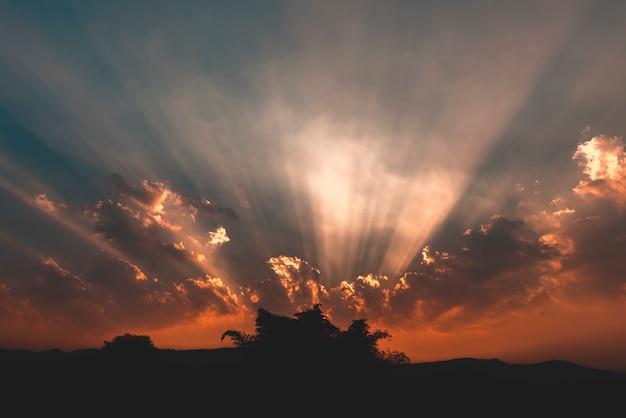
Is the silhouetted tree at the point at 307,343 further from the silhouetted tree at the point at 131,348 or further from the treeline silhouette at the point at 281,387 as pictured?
the silhouetted tree at the point at 131,348

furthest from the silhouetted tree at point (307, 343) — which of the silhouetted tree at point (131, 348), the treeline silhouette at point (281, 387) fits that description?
the silhouetted tree at point (131, 348)

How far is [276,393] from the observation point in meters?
34.8

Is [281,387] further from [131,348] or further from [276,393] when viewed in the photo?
[131,348]

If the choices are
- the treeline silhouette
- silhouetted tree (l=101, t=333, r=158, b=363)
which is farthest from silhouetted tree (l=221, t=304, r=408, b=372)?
silhouetted tree (l=101, t=333, r=158, b=363)

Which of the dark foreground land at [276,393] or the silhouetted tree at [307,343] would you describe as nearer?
→ the dark foreground land at [276,393]

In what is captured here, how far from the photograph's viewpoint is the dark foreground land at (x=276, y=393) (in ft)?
107

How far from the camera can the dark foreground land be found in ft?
107

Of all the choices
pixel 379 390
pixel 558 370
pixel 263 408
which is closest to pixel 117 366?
pixel 263 408

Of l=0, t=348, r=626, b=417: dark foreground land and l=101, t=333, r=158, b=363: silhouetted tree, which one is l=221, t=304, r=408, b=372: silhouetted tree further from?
l=101, t=333, r=158, b=363: silhouetted tree

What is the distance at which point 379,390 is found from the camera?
35.4 m

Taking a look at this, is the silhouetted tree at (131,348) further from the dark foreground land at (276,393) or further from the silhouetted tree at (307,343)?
the silhouetted tree at (307,343)

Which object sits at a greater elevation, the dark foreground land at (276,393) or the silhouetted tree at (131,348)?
the silhouetted tree at (131,348)

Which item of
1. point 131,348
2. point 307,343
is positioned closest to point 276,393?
point 307,343

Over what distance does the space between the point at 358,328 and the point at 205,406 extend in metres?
18.8
